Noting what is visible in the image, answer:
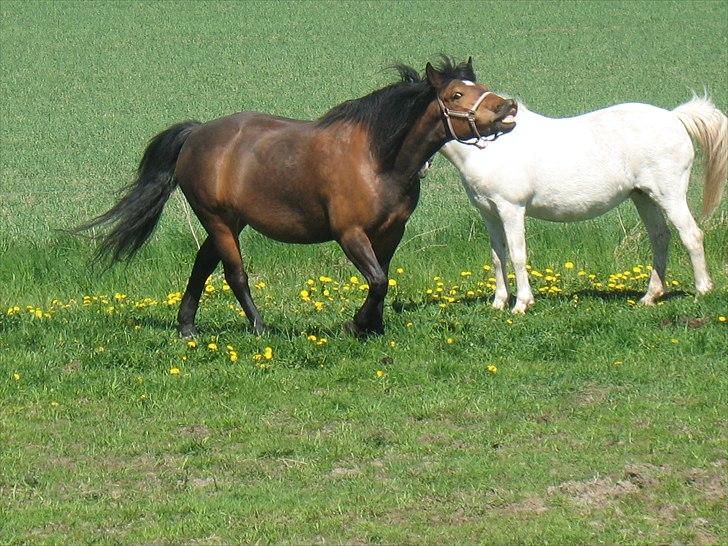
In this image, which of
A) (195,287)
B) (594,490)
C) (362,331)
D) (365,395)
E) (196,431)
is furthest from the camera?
(195,287)

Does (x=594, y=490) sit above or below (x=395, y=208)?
below

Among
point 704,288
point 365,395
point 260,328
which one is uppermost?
point 365,395

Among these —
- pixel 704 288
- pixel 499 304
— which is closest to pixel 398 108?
pixel 499 304

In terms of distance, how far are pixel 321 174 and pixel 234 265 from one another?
1066 millimetres

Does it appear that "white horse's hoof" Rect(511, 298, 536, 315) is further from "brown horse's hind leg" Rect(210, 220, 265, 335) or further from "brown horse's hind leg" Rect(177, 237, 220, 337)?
"brown horse's hind leg" Rect(177, 237, 220, 337)

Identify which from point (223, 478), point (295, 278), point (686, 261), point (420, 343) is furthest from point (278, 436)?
point (686, 261)

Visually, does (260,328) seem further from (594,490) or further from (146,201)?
(594,490)

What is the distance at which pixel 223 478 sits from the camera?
21.7 ft

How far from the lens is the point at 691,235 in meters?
10.8

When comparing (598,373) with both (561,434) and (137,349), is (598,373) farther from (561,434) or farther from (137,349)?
(137,349)

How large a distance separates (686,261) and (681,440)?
6245 millimetres

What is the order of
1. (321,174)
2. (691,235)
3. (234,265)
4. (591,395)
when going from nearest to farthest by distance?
(591,395) → (321,174) → (234,265) → (691,235)

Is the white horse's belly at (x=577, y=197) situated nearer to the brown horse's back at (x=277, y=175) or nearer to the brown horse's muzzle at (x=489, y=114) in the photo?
the brown horse's muzzle at (x=489, y=114)

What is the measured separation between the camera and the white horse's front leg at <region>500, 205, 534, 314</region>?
10633 millimetres
